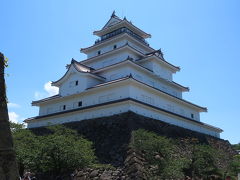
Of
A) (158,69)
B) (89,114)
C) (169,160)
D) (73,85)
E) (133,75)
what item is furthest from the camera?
(158,69)

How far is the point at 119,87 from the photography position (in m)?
26.0

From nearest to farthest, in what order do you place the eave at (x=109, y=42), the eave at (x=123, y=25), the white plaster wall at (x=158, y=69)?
A: the white plaster wall at (x=158, y=69), the eave at (x=109, y=42), the eave at (x=123, y=25)

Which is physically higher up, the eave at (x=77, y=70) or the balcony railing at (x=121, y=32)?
the balcony railing at (x=121, y=32)

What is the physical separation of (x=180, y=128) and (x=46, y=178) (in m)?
15.0

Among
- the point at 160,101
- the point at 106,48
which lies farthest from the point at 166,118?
the point at 106,48

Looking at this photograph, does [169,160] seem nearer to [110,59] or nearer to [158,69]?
[158,69]

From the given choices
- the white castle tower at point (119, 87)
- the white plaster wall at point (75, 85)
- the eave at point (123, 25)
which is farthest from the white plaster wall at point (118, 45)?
the white plaster wall at point (75, 85)

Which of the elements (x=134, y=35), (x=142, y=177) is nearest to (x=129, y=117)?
(x=142, y=177)

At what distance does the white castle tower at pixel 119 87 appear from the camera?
2566cm

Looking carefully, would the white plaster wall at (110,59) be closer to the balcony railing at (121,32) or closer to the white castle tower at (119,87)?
the white castle tower at (119,87)

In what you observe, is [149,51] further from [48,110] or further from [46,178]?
[46,178]

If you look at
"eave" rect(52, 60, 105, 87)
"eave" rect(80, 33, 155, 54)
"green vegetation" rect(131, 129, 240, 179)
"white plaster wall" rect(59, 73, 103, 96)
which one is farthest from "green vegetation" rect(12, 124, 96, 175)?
"eave" rect(80, 33, 155, 54)

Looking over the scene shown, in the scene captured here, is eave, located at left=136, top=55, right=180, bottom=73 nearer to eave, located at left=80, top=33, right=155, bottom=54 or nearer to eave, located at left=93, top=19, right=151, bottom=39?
eave, located at left=80, top=33, right=155, bottom=54

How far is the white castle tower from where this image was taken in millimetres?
25656
